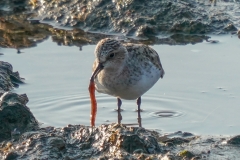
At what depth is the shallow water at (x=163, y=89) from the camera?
8.05 metres

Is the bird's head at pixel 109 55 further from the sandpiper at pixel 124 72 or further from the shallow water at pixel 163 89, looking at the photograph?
the shallow water at pixel 163 89

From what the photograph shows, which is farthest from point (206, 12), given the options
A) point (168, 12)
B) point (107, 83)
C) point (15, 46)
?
point (107, 83)

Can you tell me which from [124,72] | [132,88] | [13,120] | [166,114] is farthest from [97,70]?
[166,114]

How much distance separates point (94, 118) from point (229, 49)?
3.45 m

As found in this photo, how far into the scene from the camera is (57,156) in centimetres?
615

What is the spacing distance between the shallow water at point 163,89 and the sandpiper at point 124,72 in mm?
401

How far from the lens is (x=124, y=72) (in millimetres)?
7906

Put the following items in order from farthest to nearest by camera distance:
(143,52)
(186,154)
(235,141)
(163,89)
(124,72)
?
1. (163,89)
2. (143,52)
3. (124,72)
4. (235,141)
5. (186,154)

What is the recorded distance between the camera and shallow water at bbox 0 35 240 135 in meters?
8.05

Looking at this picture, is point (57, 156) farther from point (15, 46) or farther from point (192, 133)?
point (15, 46)

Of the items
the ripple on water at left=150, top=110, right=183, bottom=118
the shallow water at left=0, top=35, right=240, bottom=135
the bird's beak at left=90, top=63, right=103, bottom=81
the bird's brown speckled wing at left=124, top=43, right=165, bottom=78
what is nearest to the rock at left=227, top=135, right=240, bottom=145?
the shallow water at left=0, top=35, right=240, bottom=135

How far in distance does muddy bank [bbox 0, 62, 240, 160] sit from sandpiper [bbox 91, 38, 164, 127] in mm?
989

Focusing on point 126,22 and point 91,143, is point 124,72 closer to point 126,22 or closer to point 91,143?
point 91,143

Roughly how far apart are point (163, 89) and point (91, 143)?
2712 millimetres
